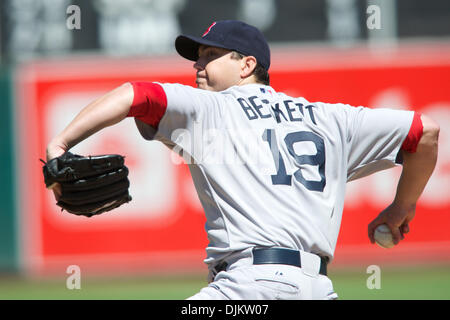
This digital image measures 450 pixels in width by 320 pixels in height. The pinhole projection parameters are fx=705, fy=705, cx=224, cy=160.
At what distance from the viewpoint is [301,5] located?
8.12m

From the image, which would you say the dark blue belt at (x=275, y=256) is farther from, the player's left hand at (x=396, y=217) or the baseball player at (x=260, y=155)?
the player's left hand at (x=396, y=217)

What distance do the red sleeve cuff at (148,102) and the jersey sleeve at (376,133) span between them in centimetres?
70

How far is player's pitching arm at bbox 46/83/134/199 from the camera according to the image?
1934mm

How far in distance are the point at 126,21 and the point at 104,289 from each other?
3.32 metres

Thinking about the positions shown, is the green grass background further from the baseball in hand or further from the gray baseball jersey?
the gray baseball jersey

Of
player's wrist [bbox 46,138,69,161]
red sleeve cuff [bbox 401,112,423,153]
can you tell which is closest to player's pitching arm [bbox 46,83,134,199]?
player's wrist [bbox 46,138,69,161]

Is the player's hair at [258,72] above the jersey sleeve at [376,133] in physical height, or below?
above

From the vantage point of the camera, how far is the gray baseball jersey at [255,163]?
84.0 inches

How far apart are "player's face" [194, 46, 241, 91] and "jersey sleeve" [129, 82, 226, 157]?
19cm

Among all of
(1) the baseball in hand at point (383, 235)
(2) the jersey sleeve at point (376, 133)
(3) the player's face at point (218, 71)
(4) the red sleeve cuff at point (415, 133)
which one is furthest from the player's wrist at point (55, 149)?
(1) the baseball in hand at point (383, 235)

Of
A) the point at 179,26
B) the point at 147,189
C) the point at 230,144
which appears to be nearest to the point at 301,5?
the point at 179,26

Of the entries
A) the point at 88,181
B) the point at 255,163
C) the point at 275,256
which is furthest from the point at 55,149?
the point at 275,256

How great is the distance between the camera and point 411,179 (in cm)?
254

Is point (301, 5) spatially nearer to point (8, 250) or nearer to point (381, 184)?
point (381, 184)
